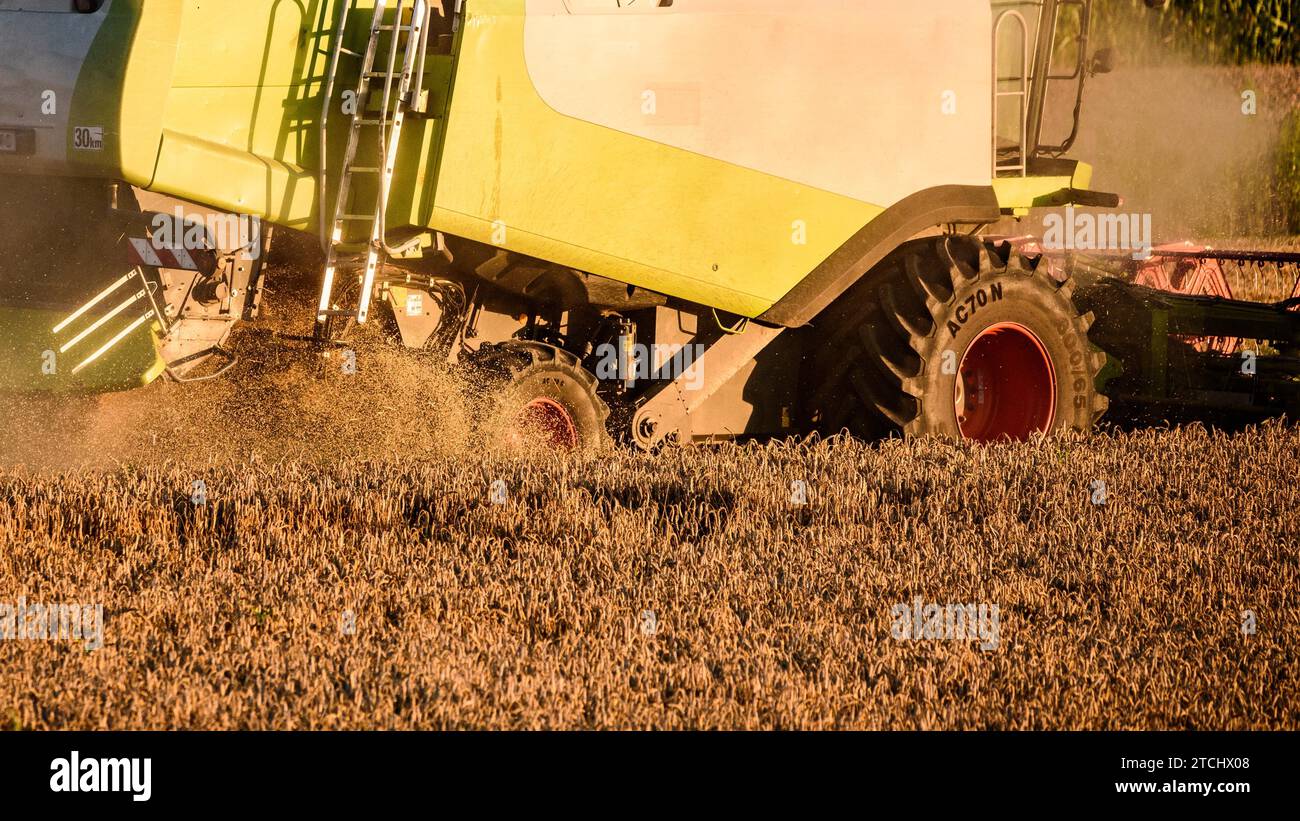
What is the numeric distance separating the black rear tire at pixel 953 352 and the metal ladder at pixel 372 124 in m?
2.34

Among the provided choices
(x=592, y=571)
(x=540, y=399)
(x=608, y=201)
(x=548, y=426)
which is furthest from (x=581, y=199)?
(x=592, y=571)

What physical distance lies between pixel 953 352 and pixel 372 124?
2.96 metres

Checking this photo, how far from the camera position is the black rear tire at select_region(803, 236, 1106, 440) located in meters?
7.06

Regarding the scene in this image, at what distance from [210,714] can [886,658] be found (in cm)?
170

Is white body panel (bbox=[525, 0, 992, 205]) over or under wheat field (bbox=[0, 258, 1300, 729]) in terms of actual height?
over

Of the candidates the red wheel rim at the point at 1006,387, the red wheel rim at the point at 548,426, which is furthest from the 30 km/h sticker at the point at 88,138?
the red wheel rim at the point at 1006,387

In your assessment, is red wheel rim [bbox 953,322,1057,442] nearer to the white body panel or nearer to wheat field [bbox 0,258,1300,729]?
wheat field [bbox 0,258,1300,729]

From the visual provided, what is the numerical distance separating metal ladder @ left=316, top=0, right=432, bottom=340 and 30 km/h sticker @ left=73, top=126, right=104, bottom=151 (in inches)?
33.5

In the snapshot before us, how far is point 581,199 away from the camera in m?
6.35

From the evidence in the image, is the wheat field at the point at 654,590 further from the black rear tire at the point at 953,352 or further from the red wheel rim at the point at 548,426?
the black rear tire at the point at 953,352

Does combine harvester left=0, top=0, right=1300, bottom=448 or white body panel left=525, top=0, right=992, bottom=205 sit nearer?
combine harvester left=0, top=0, right=1300, bottom=448

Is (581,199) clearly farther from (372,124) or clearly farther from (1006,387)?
(1006,387)

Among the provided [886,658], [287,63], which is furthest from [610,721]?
[287,63]

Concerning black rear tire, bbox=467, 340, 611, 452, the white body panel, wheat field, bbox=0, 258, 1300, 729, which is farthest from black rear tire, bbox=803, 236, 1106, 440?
black rear tire, bbox=467, 340, 611, 452
